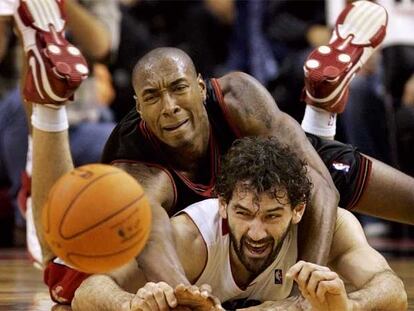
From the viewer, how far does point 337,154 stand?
17.0 feet

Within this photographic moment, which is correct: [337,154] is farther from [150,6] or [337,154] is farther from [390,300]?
[150,6]

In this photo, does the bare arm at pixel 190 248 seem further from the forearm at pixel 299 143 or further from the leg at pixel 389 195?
the leg at pixel 389 195

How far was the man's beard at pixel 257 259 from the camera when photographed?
13.1 ft

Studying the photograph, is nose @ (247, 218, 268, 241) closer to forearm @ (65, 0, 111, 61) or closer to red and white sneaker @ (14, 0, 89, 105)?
red and white sneaker @ (14, 0, 89, 105)

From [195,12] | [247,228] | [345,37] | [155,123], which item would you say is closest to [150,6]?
[195,12]

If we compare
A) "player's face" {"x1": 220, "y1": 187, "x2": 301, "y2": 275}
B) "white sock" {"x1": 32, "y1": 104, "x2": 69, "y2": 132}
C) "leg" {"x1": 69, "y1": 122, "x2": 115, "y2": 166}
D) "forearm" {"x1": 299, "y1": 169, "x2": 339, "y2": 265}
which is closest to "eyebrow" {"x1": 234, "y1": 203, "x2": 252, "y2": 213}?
"player's face" {"x1": 220, "y1": 187, "x2": 301, "y2": 275}

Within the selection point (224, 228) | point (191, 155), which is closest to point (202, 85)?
point (191, 155)

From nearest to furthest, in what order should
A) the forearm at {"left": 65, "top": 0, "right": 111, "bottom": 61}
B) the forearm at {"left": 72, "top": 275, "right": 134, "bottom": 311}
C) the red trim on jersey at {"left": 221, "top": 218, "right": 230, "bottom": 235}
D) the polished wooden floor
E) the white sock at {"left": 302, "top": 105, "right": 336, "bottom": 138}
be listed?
the forearm at {"left": 72, "top": 275, "right": 134, "bottom": 311} < the red trim on jersey at {"left": 221, "top": 218, "right": 230, "bottom": 235} < the polished wooden floor < the white sock at {"left": 302, "top": 105, "right": 336, "bottom": 138} < the forearm at {"left": 65, "top": 0, "right": 111, "bottom": 61}

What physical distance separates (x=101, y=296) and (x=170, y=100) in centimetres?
88

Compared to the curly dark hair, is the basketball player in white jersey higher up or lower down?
lower down

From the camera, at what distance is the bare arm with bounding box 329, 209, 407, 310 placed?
13.0 feet

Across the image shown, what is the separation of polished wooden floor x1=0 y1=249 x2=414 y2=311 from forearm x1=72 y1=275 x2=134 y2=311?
346 millimetres

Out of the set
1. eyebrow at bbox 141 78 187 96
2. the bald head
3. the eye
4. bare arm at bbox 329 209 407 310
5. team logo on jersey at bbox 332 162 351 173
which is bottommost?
team logo on jersey at bbox 332 162 351 173

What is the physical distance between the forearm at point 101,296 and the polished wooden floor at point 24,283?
1.13 ft
